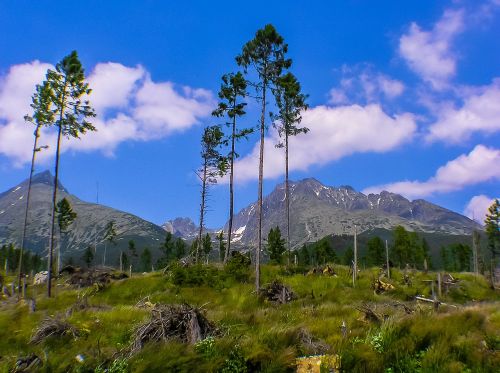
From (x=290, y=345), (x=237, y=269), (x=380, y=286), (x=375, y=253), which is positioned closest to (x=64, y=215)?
(x=237, y=269)

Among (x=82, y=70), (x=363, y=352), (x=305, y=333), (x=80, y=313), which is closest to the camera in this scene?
(x=363, y=352)

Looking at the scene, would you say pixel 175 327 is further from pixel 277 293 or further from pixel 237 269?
pixel 237 269

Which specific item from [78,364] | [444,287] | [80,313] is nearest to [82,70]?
[80,313]

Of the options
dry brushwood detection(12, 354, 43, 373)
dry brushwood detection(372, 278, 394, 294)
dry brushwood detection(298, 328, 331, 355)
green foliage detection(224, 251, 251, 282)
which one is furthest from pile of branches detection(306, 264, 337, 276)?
dry brushwood detection(12, 354, 43, 373)

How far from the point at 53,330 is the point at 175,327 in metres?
4.88

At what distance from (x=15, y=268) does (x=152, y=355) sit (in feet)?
368

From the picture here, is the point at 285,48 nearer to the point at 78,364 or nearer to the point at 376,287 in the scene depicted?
the point at 376,287

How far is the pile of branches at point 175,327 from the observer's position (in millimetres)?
8375

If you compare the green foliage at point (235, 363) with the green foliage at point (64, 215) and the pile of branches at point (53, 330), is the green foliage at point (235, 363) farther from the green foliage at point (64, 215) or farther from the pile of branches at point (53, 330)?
the green foliage at point (64, 215)

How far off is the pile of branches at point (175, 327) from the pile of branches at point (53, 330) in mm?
3917

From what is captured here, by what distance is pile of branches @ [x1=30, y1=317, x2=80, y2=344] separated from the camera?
37.2 ft

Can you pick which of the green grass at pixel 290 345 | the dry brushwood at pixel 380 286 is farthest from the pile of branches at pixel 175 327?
the dry brushwood at pixel 380 286

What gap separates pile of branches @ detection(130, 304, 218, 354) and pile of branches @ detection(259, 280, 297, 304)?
12859 mm

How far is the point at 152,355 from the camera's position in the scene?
6629 mm
